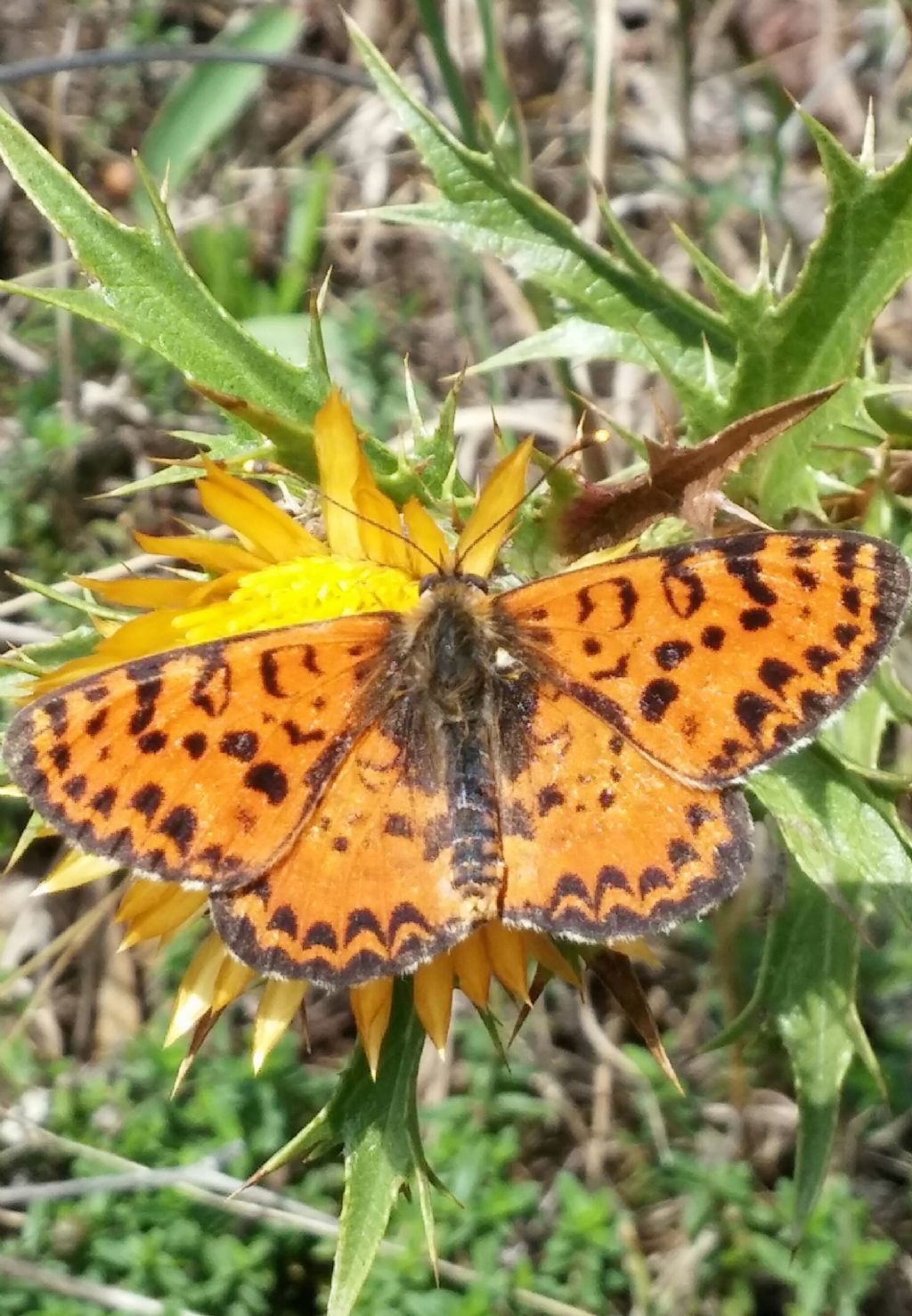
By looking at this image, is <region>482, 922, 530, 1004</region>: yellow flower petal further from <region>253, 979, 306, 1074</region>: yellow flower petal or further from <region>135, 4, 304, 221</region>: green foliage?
<region>135, 4, 304, 221</region>: green foliage

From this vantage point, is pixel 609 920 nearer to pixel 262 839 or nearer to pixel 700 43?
pixel 262 839

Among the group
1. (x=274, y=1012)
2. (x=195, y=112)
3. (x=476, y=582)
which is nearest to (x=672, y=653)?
(x=476, y=582)

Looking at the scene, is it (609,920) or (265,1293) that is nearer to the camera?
(609,920)

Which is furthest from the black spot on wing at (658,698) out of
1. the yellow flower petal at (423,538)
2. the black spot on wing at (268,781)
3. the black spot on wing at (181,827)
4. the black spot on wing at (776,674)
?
the black spot on wing at (181,827)

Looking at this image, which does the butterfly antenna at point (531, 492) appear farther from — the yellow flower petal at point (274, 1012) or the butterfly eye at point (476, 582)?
the yellow flower petal at point (274, 1012)

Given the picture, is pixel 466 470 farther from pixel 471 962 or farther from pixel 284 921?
pixel 284 921

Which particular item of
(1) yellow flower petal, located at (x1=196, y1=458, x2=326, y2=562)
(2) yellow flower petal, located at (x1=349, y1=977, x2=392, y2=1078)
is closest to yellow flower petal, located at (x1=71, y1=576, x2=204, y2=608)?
(1) yellow flower petal, located at (x1=196, y1=458, x2=326, y2=562)

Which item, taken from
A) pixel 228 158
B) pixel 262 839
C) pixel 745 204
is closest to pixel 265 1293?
pixel 262 839
